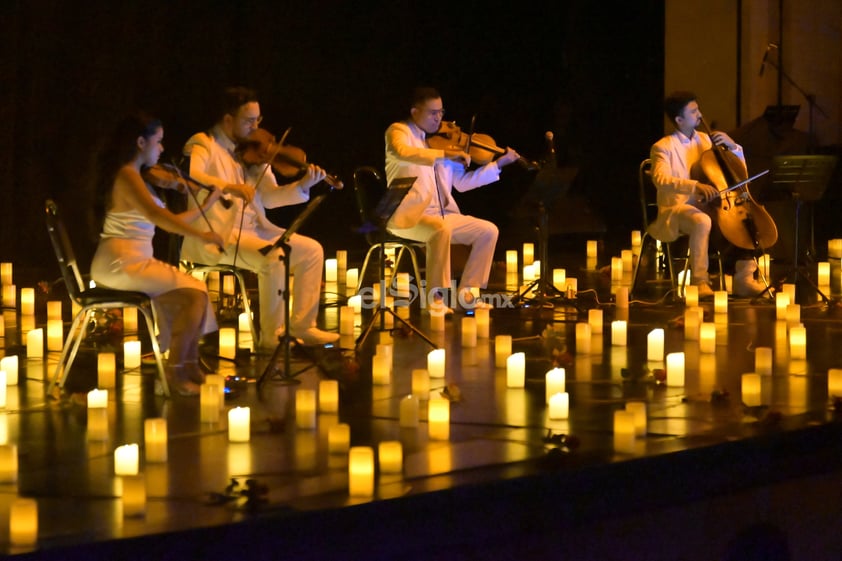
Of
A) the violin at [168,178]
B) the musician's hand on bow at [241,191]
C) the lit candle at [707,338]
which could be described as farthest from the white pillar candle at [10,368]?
the lit candle at [707,338]

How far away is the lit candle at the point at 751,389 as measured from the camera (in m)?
4.80

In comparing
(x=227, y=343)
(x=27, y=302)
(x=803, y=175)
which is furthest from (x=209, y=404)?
(x=803, y=175)

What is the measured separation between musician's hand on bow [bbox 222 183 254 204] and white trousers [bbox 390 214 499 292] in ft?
4.74

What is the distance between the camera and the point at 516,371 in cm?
516

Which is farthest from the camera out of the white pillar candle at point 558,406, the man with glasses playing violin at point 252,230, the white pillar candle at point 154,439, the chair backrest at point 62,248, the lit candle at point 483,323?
the lit candle at point 483,323

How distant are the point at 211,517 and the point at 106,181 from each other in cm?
207

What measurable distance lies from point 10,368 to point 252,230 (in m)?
1.36

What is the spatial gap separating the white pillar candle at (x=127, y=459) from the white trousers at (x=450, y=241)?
329 cm

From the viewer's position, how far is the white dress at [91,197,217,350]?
202 inches

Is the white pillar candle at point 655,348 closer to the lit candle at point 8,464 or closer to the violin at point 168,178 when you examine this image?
the violin at point 168,178

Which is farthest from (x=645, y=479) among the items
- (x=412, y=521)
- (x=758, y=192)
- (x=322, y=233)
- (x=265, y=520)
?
(x=322, y=233)

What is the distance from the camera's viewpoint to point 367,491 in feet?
12.2

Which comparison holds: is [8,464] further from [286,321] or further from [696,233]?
[696,233]

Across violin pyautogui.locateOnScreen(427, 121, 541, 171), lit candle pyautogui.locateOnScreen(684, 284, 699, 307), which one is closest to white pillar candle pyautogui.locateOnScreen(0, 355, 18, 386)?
violin pyautogui.locateOnScreen(427, 121, 541, 171)
